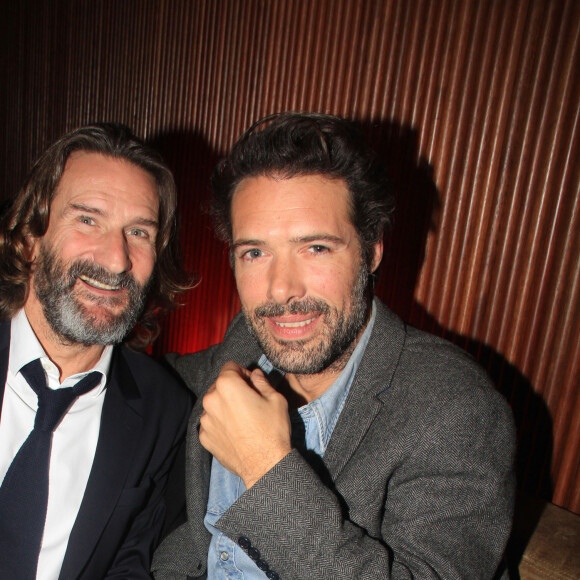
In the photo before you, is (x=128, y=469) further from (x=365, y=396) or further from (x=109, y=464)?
(x=365, y=396)

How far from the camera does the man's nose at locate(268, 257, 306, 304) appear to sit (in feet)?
4.75

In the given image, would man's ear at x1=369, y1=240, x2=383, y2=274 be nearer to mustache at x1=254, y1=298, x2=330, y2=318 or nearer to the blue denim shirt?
the blue denim shirt

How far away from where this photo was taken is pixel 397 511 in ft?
3.82

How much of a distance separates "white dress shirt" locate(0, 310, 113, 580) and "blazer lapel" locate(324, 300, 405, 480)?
87cm

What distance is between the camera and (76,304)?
1612 millimetres

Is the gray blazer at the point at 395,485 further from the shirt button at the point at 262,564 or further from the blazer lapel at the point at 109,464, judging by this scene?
the blazer lapel at the point at 109,464

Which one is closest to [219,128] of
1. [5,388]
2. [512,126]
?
[512,126]

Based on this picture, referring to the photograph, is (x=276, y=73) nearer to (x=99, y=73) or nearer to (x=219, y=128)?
(x=219, y=128)

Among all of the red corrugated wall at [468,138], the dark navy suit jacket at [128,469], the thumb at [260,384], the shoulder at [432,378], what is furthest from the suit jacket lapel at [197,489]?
the red corrugated wall at [468,138]

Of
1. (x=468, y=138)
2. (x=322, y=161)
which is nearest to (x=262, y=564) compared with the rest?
(x=322, y=161)

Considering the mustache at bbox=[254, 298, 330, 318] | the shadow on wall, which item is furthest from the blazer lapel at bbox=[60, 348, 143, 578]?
the shadow on wall

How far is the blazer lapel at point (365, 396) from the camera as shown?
51.5 inches

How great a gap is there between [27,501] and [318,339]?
3.29ft

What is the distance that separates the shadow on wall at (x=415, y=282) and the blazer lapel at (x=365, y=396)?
1.14 m
